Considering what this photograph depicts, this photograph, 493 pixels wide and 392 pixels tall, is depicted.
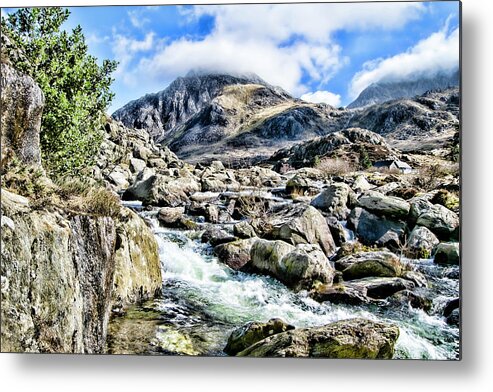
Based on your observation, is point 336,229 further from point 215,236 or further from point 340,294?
point 215,236

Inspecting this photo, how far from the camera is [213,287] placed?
454 cm

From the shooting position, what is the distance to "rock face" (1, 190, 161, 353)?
12.2 feet

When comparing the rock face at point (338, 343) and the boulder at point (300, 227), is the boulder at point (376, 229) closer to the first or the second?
the boulder at point (300, 227)

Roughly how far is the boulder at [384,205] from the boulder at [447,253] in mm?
547

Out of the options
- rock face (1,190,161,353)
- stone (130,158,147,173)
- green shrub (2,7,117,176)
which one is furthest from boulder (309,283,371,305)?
green shrub (2,7,117,176)

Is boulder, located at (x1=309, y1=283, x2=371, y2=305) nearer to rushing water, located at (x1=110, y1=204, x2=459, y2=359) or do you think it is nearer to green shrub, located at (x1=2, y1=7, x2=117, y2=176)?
→ rushing water, located at (x1=110, y1=204, x2=459, y2=359)

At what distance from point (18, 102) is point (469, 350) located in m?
4.18

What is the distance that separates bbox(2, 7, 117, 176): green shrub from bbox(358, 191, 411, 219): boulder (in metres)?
2.57

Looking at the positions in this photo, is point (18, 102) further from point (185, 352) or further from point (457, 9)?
point (457, 9)

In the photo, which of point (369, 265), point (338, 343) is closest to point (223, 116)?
point (369, 265)

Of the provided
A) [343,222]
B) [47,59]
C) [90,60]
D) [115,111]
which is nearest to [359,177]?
[343,222]

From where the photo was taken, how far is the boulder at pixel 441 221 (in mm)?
4031

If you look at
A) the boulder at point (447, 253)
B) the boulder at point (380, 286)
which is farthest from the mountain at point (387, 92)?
the boulder at point (380, 286)

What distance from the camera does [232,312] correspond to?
168 inches
